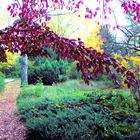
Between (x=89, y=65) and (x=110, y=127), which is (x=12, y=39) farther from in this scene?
(x=110, y=127)

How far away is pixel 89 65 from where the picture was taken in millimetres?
2150

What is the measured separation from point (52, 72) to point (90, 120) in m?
9.19

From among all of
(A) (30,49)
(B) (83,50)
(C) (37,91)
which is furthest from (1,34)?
(C) (37,91)

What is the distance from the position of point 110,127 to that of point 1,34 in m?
1.80

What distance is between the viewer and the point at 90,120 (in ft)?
11.8

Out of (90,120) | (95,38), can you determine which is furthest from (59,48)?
(95,38)

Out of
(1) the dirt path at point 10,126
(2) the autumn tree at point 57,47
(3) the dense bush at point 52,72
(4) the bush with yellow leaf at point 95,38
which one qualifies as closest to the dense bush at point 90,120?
(1) the dirt path at point 10,126

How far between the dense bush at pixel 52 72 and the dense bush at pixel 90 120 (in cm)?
764

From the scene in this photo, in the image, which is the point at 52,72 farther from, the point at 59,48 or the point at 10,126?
the point at 59,48

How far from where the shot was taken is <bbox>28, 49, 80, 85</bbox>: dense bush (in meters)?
12.6

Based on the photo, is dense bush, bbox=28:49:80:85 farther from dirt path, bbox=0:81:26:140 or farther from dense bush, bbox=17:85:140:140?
dense bush, bbox=17:85:140:140

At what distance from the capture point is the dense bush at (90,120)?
336 cm

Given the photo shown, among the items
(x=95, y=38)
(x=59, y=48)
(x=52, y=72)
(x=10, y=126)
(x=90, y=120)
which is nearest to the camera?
(x=59, y=48)

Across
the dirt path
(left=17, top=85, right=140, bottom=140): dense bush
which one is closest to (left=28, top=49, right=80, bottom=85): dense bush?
the dirt path
